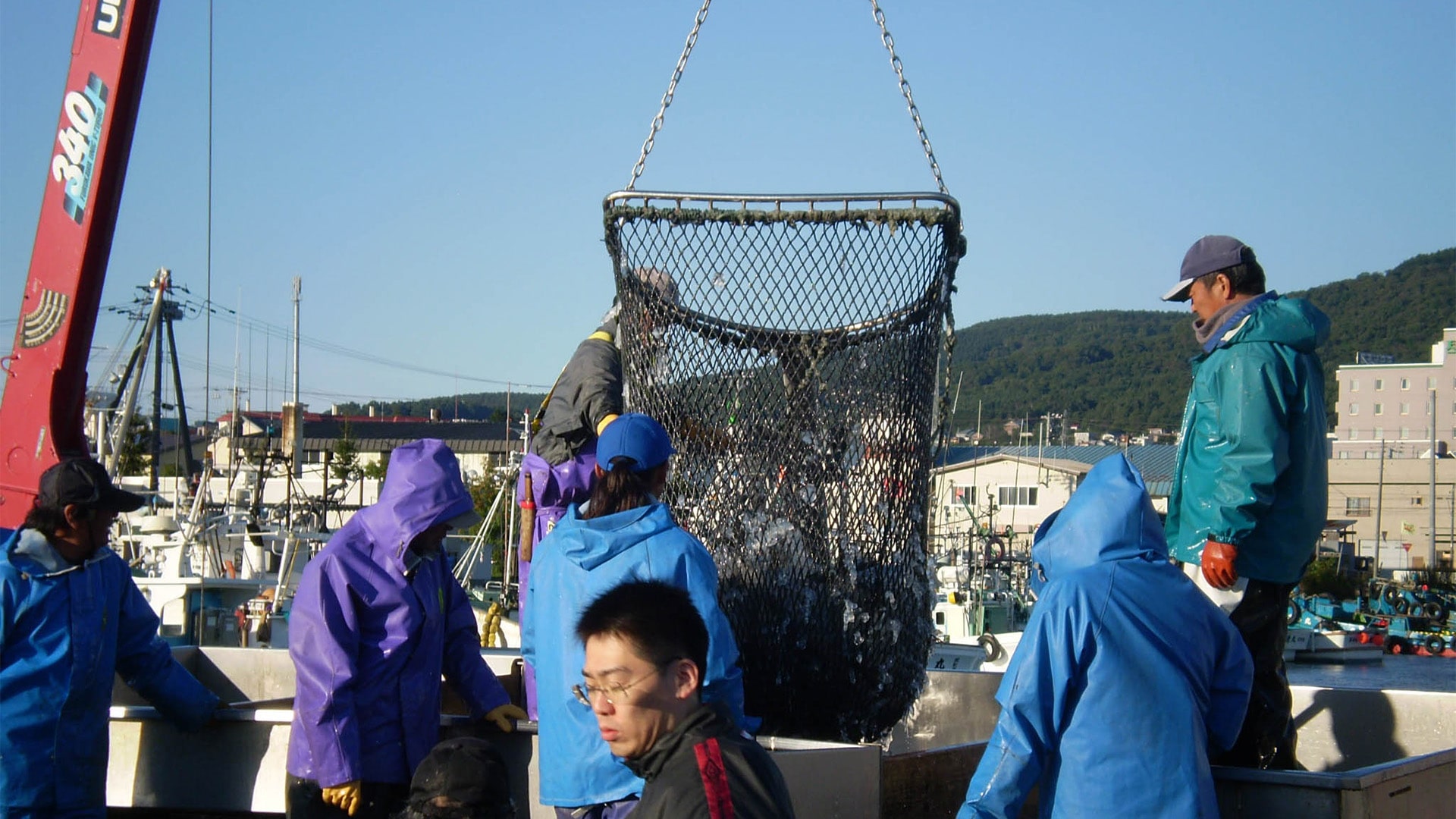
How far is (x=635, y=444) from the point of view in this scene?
389cm

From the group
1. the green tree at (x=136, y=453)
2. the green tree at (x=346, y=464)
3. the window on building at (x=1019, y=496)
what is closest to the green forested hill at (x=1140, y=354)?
the window on building at (x=1019, y=496)

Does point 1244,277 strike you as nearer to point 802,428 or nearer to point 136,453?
point 802,428

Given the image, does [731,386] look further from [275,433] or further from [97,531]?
[275,433]

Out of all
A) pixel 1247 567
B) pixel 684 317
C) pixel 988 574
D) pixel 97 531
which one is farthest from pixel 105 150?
pixel 988 574

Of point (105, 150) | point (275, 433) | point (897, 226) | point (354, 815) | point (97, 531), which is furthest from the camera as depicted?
point (275, 433)

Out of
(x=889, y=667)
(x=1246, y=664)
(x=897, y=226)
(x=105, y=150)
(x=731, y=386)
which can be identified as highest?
(x=105, y=150)

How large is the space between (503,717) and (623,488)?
1102 millimetres

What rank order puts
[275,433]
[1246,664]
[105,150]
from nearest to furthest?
[1246,664], [105,150], [275,433]

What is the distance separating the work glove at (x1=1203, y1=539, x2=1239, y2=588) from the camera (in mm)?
4070

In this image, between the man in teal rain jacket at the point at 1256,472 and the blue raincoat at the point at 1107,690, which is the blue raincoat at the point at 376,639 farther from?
the man in teal rain jacket at the point at 1256,472

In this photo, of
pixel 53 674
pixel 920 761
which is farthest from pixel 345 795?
pixel 920 761

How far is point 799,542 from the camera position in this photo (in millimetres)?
4969

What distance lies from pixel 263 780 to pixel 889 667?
7.61 ft

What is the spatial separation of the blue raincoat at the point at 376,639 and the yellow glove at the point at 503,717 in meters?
0.18
